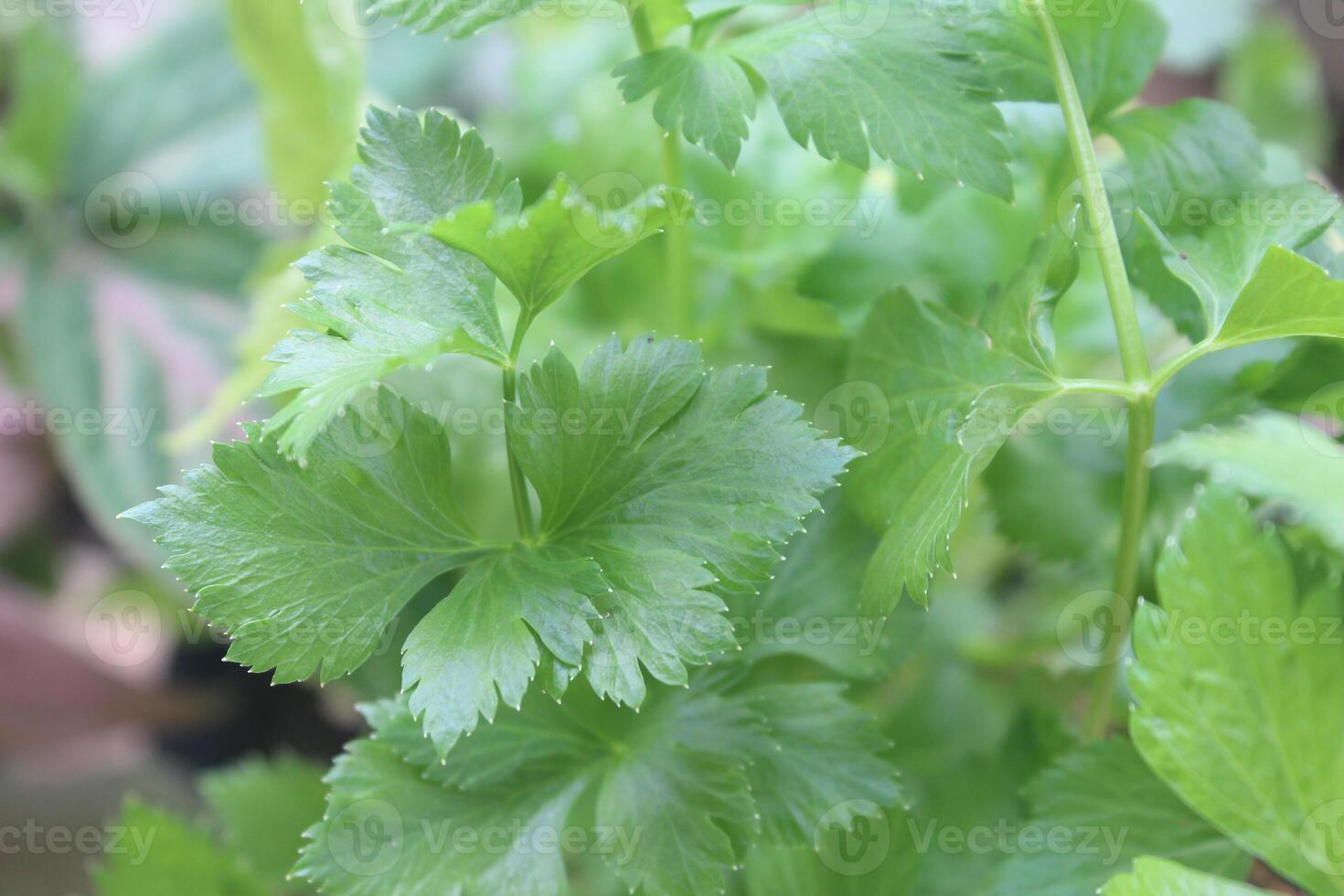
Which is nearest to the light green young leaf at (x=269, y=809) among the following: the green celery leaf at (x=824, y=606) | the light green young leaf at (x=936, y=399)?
the green celery leaf at (x=824, y=606)

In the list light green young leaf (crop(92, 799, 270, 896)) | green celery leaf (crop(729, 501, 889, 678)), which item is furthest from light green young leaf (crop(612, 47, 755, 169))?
light green young leaf (crop(92, 799, 270, 896))

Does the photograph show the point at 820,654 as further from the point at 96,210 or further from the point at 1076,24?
the point at 96,210

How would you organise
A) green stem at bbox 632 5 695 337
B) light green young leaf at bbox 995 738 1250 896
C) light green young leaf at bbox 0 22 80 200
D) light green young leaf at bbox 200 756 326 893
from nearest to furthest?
light green young leaf at bbox 995 738 1250 896, green stem at bbox 632 5 695 337, light green young leaf at bbox 200 756 326 893, light green young leaf at bbox 0 22 80 200

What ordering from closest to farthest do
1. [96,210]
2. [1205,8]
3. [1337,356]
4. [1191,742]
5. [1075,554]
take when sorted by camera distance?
[1191,742]
[1337,356]
[1075,554]
[1205,8]
[96,210]

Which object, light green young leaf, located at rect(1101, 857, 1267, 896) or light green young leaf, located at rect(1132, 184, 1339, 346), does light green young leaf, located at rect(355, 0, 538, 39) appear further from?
light green young leaf, located at rect(1101, 857, 1267, 896)

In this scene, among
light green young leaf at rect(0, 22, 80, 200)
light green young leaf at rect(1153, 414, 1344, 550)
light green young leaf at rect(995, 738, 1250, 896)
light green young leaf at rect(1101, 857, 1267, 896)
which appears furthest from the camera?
light green young leaf at rect(0, 22, 80, 200)

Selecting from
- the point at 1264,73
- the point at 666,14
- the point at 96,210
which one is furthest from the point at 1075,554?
the point at 96,210

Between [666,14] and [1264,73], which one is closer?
[666,14]
